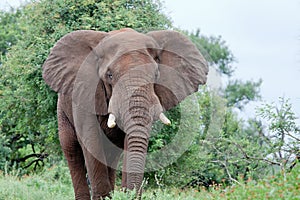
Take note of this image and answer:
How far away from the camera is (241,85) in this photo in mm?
39031

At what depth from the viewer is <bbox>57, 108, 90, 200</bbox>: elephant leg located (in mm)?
9250

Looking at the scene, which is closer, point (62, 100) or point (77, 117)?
point (77, 117)

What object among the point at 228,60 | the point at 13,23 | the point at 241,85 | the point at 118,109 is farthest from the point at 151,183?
the point at 228,60

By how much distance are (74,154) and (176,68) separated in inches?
80.0

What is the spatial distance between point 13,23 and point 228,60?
2215 centimetres

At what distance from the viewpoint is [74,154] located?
936 centimetres

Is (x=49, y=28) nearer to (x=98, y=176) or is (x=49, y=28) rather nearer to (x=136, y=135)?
(x=98, y=176)

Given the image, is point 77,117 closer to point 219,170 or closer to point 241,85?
point 219,170

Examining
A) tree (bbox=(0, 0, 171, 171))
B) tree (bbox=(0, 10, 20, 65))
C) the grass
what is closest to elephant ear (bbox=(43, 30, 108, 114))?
the grass

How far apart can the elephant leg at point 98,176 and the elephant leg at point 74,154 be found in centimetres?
111

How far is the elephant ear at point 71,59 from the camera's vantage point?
809 cm

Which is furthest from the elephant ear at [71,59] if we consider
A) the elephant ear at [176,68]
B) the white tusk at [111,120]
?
the white tusk at [111,120]

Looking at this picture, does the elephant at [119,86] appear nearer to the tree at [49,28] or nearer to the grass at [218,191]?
the grass at [218,191]

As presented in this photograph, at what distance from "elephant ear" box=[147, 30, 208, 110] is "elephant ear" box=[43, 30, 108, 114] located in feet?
2.22
